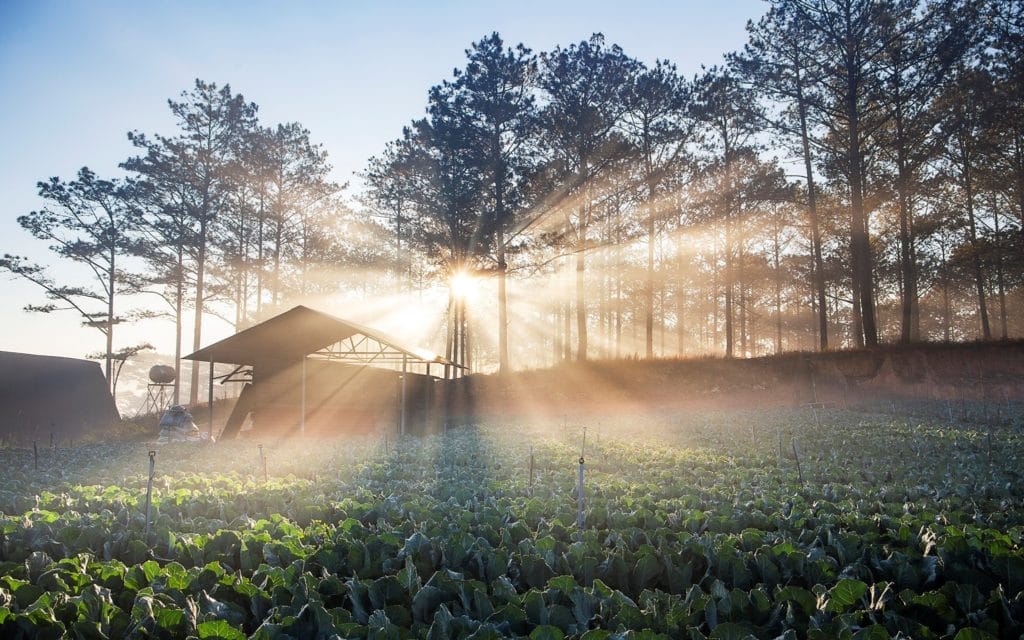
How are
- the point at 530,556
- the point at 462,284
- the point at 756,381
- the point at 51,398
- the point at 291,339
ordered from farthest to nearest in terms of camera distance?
the point at 462,284 < the point at 756,381 < the point at 51,398 < the point at 291,339 < the point at 530,556

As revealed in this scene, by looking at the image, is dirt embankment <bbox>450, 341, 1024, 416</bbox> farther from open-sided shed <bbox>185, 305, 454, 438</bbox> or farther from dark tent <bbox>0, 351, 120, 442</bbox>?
dark tent <bbox>0, 351, 120, 442</bbox>

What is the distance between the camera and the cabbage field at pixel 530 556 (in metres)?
2.36

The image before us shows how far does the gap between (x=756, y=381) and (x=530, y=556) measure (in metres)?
19.6

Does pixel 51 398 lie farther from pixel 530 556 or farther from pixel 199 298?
pixel 530 556

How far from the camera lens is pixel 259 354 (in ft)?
63.5

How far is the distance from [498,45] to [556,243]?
9.75 meters

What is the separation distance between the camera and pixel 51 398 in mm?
19594

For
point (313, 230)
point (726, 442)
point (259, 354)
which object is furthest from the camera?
point (313, 230)

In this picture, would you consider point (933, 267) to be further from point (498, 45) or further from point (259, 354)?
point (259, 354)

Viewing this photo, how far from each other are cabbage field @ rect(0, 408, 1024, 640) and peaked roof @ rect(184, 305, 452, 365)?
899cm

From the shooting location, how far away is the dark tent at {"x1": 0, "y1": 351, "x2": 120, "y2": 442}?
59.7 ft

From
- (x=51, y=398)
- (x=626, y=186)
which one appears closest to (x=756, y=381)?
(x=626, y=186)

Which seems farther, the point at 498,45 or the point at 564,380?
the point at 498,45

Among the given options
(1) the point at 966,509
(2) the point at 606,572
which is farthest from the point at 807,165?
(2) the point at 606,572
